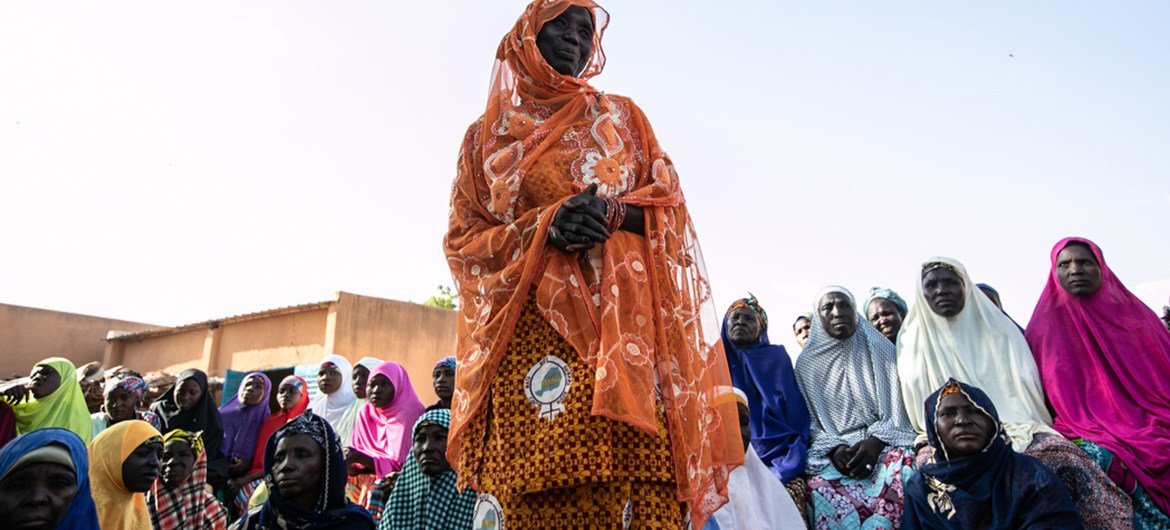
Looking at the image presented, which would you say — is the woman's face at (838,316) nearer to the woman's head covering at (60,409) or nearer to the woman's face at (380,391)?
the woman's face at (380,391)

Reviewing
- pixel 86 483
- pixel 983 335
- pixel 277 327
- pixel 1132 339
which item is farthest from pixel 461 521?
pixel 277 327

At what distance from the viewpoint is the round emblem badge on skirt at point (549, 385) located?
2303 millimetres

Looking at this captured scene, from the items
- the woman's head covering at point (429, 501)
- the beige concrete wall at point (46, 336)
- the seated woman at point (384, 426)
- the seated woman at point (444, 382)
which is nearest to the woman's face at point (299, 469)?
the woman's head covering at point (429, 501)

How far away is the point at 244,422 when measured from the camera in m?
8.77

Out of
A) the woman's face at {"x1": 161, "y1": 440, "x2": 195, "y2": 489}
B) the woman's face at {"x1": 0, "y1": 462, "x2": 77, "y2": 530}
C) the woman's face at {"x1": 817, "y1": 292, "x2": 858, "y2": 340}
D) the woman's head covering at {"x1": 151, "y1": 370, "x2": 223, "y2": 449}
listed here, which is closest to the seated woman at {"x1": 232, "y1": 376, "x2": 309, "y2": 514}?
the woman's head covering at {"x1": 151, "y1": 370, "x2": 223, "y2": 449}

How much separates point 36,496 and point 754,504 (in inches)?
142

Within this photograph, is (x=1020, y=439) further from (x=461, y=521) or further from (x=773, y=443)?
(x=461, y=521)

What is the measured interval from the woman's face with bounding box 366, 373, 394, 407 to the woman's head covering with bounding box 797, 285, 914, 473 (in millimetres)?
4121

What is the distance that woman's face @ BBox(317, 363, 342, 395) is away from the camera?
9.60m

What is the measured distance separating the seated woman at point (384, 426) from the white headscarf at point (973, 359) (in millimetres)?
4554

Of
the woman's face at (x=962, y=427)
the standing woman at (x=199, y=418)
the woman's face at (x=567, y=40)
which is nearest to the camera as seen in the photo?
the woman's face at (x=567, y=40)

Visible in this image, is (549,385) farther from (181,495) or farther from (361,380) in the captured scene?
(361,380)

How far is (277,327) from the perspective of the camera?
52.3 ft

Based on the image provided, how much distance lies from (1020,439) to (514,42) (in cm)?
370
